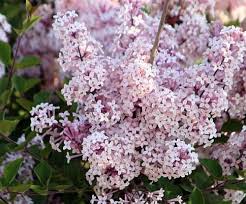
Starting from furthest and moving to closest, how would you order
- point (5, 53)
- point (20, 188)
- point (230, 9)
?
point (230, 9)
point (5, 53)
point (20, 188)

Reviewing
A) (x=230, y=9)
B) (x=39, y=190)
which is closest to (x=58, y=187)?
(x=39, y=190)

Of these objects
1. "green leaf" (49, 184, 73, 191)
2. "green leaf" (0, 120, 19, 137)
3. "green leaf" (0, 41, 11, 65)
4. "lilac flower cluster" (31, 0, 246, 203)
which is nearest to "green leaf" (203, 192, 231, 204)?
"lilac flower cluster" (31, 0, 246, 203)

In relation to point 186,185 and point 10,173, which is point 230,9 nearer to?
point 186,185

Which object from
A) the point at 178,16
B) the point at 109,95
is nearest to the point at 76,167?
the point at 109,95

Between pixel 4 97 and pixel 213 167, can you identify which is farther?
→ pixel 4 97

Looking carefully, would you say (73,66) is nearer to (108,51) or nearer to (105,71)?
(105,71)

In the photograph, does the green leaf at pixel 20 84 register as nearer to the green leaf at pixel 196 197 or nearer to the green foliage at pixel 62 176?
the green foliage at pixel 62 176

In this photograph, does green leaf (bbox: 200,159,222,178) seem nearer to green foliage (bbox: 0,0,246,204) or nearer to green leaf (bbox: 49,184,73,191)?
green foliage (bbox: 0,0,246,204)

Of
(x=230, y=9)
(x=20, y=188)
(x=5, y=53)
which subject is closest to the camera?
(x=20, y=188)
